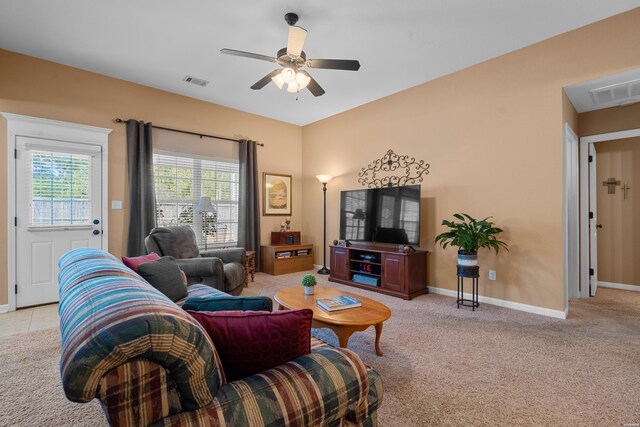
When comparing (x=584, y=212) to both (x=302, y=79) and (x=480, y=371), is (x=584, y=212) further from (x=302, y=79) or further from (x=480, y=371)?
(x=302, y=79)

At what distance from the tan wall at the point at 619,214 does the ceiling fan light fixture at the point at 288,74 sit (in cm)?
483

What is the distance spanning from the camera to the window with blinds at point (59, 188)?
3609 mm

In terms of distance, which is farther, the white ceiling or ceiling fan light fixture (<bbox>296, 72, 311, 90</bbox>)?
ceiling fan light fixture (<bbox>296, 72, 311, 90</bbox>)

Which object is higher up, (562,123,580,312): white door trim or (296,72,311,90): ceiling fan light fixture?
(296,72,311,90): ceiling fan light fixture

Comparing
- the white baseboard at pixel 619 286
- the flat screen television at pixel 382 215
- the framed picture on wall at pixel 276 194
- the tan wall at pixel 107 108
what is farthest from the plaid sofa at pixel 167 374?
the white baseboard at pixel 619 286

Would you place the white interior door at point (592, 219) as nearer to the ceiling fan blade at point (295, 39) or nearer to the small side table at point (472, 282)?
the small side table at point (472, 282)

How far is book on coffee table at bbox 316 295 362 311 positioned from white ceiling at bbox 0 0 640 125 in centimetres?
257

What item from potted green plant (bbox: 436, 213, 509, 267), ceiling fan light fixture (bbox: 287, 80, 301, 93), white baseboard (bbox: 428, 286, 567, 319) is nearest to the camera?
ceiling fan light fixture (bbox: 287, 80, 301, 93)

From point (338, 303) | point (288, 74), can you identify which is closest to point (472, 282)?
point (338, 303)

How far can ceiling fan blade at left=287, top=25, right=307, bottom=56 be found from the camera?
244 centimetres

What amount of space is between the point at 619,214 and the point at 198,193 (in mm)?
6463

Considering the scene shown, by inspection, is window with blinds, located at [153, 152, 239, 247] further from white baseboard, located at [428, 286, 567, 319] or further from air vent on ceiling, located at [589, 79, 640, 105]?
air vent on ceiling, located at [589, 79, 640, 105]

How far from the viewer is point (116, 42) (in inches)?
130

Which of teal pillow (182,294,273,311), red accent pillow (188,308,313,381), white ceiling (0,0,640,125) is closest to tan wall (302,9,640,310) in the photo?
white ceiling (0,0,640,125)
